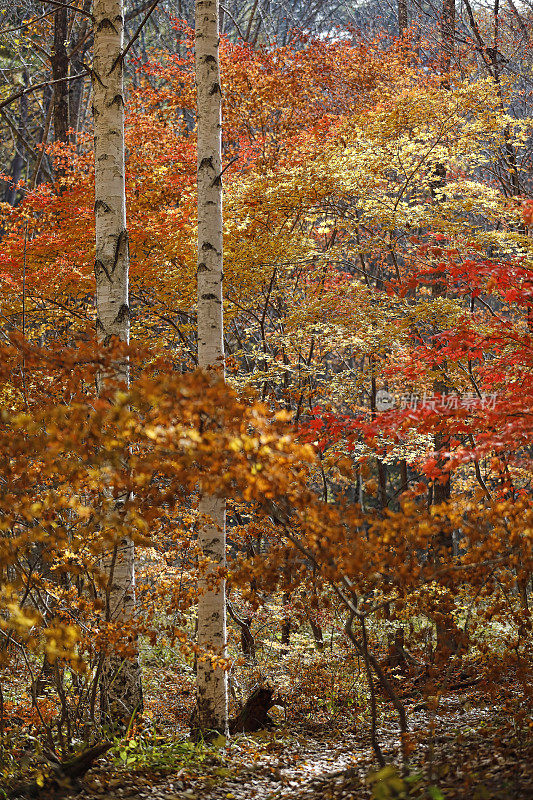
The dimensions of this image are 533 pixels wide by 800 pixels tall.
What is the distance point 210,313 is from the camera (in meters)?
4.86

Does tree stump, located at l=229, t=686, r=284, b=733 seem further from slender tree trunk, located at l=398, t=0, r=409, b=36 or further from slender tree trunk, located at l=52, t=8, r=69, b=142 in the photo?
slender tree trunk, located at l=398, t=0, r=409, b=36

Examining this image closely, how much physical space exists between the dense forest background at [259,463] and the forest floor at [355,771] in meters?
0.03

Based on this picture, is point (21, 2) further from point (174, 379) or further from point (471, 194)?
point (174, 379)

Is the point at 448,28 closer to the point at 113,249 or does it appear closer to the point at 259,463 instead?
the point at 113,249

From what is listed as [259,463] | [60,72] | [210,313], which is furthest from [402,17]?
[259,463]

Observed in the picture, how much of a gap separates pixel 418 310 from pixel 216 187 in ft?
12.7

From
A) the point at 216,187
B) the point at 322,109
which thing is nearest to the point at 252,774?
the point at 216,187

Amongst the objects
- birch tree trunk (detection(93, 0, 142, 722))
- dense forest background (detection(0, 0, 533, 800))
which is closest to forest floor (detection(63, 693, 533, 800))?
dense forest background (detection(0, 0, 533, 800))

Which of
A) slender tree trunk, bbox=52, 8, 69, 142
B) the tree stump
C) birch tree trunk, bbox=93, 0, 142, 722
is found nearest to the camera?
birch tree trunk, bbox=93, 0, 142, 722

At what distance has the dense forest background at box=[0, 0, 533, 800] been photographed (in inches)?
117

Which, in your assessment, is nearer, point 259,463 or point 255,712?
point 259,463

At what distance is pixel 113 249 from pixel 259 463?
234cm

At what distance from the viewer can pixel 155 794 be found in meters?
3.46

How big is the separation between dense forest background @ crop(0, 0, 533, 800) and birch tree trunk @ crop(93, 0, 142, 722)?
21 millimetres
